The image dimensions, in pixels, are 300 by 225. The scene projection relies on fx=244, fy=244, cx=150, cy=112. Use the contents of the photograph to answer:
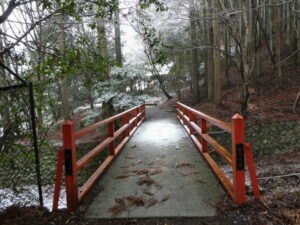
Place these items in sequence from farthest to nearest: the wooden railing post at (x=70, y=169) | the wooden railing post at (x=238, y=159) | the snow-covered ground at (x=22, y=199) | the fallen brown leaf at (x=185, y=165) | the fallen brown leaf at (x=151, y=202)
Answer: the fallen brown leaf at (x=185, y=165) < the snow-covered ground at (x=22, y=199) < the fallen brown leaf at (x=151, y=202) < the wooden railing post at (x=70, y=169) < the wooden railing post at (x=238, y=159)

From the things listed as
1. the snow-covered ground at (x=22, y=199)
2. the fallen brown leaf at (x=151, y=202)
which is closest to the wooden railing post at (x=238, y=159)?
the fallen brown leaf at (x=151, y=202)

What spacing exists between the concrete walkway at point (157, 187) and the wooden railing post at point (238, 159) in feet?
1.27

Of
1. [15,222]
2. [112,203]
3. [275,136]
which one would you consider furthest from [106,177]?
[275,136]

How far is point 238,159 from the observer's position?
9.93 feet

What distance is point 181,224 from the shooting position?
2805mm

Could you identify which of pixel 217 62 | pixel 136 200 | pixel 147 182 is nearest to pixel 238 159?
pixel 136 200

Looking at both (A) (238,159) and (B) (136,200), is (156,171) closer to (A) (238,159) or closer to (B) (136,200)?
(B) (136,200)

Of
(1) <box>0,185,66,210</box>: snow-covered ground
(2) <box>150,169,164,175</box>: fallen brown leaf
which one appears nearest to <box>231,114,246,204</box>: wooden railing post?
(2) <box>150,169,164,175</box>: fallen brown leaf

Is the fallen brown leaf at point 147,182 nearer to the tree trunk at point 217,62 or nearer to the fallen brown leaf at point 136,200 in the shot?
the fallen brown leaf at point 136,200

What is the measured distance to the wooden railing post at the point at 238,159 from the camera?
2.99 metres

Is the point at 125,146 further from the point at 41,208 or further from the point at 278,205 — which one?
the point at 278,205

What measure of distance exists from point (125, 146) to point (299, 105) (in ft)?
31.5

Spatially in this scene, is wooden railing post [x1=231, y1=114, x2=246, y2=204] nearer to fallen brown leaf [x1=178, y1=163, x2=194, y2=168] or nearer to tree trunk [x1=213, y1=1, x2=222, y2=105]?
fallen brown leaf [x1=178, y1=163, x2=194, y2=168]

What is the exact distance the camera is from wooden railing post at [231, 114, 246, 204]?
2.99 meters
